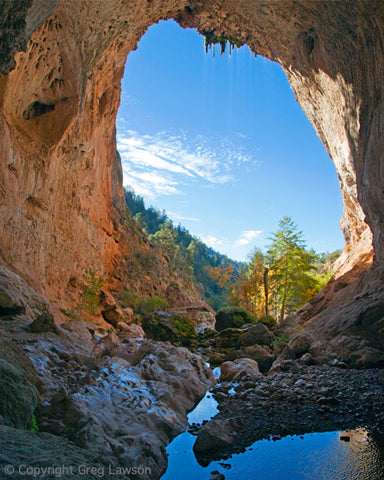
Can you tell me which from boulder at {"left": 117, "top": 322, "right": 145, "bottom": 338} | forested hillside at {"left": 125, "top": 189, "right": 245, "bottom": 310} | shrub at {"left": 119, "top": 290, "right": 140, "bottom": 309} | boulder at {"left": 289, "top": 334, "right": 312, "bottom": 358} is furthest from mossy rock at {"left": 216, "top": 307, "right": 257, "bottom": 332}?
forested hillside at {"left": 125, "top": 189, "right": 245, "bottom": 310}

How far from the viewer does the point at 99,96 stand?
57.9 ft

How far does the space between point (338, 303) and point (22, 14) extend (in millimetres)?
14096

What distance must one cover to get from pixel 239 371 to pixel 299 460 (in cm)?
465

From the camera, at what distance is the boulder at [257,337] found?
46.4 ft

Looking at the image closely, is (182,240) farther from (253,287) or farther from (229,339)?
(229,339)

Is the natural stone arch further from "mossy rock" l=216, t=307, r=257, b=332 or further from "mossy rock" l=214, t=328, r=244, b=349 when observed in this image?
"mossy rock" l=216, t=307, r=257, b=332

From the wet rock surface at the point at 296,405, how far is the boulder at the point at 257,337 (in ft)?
19.7

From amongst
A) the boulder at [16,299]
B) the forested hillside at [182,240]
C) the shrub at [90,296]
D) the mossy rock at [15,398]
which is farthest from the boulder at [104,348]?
the forested hillside at [182,240]

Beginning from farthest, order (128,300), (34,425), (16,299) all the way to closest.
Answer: (128,300), (16,299), (34,425)

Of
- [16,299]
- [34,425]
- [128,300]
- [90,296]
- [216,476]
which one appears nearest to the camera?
[34,425]

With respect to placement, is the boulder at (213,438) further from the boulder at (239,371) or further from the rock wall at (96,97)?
the rock wall at (96,97)

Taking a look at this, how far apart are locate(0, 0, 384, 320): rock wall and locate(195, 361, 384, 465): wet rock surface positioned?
656 centimetres

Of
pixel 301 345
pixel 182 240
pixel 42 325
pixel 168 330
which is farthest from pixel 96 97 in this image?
pixel 182 240

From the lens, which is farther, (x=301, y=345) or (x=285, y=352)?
(x=301, y=345)
